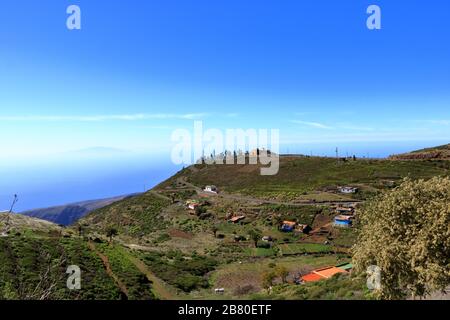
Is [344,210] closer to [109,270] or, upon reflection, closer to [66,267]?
[109,270]

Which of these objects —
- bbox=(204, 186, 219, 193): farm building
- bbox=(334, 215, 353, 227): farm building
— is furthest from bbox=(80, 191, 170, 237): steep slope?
bbox=(334, 215, 353, 227): farm building

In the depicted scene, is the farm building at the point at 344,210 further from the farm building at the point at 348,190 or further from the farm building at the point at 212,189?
the farm building at the point at 212,189

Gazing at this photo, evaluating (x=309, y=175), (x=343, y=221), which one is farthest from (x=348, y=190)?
(x=309, y=175)

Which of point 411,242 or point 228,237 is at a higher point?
point 411,242

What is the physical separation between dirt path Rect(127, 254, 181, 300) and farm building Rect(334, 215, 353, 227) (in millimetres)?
49112

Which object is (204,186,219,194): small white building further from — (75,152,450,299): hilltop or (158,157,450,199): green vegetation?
(158,157,450,199): green vegetation

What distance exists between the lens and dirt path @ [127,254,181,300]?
36.1 meters

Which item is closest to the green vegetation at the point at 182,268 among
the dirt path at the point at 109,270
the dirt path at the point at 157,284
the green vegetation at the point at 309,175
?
the dirt path at the point at 157,284

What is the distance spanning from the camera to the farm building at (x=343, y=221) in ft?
251

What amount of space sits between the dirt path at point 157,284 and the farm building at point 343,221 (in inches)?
1934

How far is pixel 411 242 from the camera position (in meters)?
17.1

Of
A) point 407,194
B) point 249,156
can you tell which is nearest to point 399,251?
point 407,194

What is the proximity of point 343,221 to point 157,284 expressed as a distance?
52407mm
